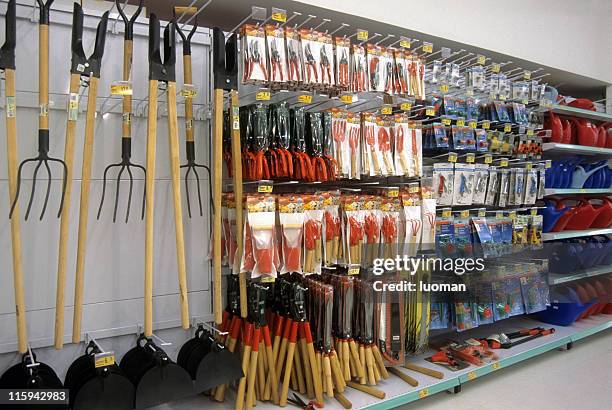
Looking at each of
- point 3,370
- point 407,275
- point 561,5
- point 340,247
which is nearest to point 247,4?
point 340,247

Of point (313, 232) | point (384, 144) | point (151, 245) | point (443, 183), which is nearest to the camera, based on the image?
point (151, 245)

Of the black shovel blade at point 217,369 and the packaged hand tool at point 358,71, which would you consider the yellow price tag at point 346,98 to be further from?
the black shovel blade at point 217,369

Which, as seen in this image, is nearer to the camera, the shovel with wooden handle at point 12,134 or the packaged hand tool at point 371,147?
the shovel with wooden handle at point 12,134

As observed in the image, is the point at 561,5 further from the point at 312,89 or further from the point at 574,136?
the point at 312,89

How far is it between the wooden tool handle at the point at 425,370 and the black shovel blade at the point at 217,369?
135 cm

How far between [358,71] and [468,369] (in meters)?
2.13

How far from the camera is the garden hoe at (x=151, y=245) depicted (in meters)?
1.97

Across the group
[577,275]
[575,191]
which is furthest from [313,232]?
[577,275]

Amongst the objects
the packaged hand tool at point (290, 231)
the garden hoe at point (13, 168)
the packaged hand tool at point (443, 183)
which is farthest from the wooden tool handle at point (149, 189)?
the packaged hand tool at point (443, 183)

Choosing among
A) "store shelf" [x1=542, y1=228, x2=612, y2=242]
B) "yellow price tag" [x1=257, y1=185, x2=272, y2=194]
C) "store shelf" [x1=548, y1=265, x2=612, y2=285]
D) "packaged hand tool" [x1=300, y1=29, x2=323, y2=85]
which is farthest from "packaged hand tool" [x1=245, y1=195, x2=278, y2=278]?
"store shelf" [x1=548, y1=265, x2=612, y2=285]

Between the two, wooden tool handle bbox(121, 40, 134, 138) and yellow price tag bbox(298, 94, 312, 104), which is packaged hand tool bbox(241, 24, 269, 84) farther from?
wooden tool handle bbox(121, 40, 134, 138)

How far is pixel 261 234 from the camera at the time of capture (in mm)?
2291

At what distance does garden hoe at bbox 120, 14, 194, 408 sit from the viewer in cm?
197

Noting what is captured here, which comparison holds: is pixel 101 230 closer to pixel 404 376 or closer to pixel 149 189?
pixel 149 189
